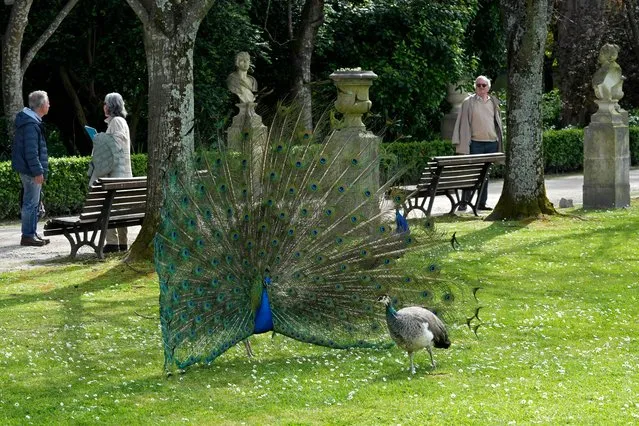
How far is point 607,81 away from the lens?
18.7 meters

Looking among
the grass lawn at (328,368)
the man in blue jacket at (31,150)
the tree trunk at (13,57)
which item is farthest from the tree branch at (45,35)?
the grass lawn at (328,368)

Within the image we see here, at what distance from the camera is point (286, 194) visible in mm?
8773

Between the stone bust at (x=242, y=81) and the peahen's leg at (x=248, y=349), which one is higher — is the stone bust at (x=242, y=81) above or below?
above

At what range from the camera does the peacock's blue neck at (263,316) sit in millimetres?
8336

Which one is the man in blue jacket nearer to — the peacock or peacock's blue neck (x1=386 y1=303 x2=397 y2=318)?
the peacock

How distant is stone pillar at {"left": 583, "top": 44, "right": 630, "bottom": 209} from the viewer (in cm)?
1867

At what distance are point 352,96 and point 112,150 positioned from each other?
9.49 feet

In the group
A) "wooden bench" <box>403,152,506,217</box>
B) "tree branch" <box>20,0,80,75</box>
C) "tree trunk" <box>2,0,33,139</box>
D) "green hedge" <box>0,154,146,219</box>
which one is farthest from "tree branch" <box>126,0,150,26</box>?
"tree branch" <box>20,0,80,75</box>

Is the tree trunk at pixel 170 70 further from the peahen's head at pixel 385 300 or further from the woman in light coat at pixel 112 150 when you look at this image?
the peahen's head at pixel 385 300

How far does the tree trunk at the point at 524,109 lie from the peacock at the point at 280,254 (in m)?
8.08

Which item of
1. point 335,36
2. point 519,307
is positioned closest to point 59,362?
point 519,307

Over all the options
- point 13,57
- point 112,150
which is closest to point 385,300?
point 112,150

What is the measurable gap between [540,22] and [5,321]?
29.7 ft

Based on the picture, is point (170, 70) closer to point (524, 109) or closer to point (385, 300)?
point (385, 300)
